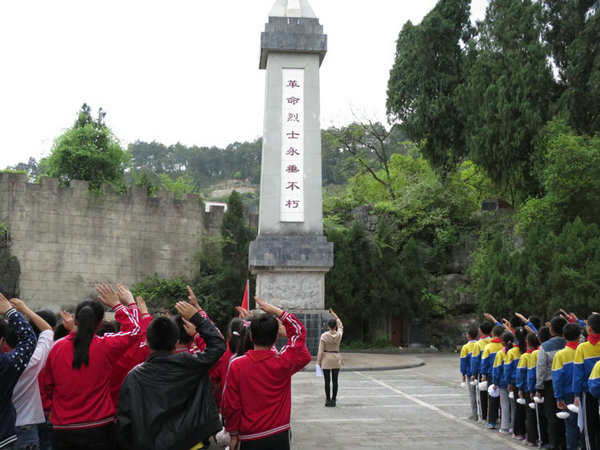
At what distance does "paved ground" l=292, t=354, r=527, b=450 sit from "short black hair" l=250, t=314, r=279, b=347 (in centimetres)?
322

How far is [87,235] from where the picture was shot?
22.5 metres

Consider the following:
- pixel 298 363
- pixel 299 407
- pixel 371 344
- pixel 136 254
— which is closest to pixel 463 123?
pixel 371 344

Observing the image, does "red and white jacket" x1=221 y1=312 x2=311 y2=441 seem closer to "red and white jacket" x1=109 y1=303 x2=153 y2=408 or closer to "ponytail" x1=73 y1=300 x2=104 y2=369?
"red and white jacket" x1=109 y1=303 x2=153 y2=408

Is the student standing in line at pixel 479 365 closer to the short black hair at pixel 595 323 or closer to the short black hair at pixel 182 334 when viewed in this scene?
the short black hair at pixel 595 323

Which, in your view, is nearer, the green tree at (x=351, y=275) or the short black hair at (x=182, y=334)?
the short black hair at (x=182, y=334)

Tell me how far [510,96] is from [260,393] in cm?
→ 1932

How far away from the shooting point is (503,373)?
7.42m

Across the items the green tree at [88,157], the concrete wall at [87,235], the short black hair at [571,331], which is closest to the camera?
the short black hair at [571,331]

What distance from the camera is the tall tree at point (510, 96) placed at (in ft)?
68.1

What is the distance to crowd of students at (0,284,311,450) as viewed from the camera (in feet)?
12.0

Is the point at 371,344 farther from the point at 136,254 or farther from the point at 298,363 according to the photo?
the point at 298,363

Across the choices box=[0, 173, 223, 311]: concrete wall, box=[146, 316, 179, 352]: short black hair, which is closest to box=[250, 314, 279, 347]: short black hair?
box=[146, 316, 179, 352]: short black hair

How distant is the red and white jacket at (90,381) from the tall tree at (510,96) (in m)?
18.7

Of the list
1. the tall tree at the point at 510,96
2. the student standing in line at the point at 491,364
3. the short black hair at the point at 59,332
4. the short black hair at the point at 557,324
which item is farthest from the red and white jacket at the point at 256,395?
the tall tree at the point at 510,96
